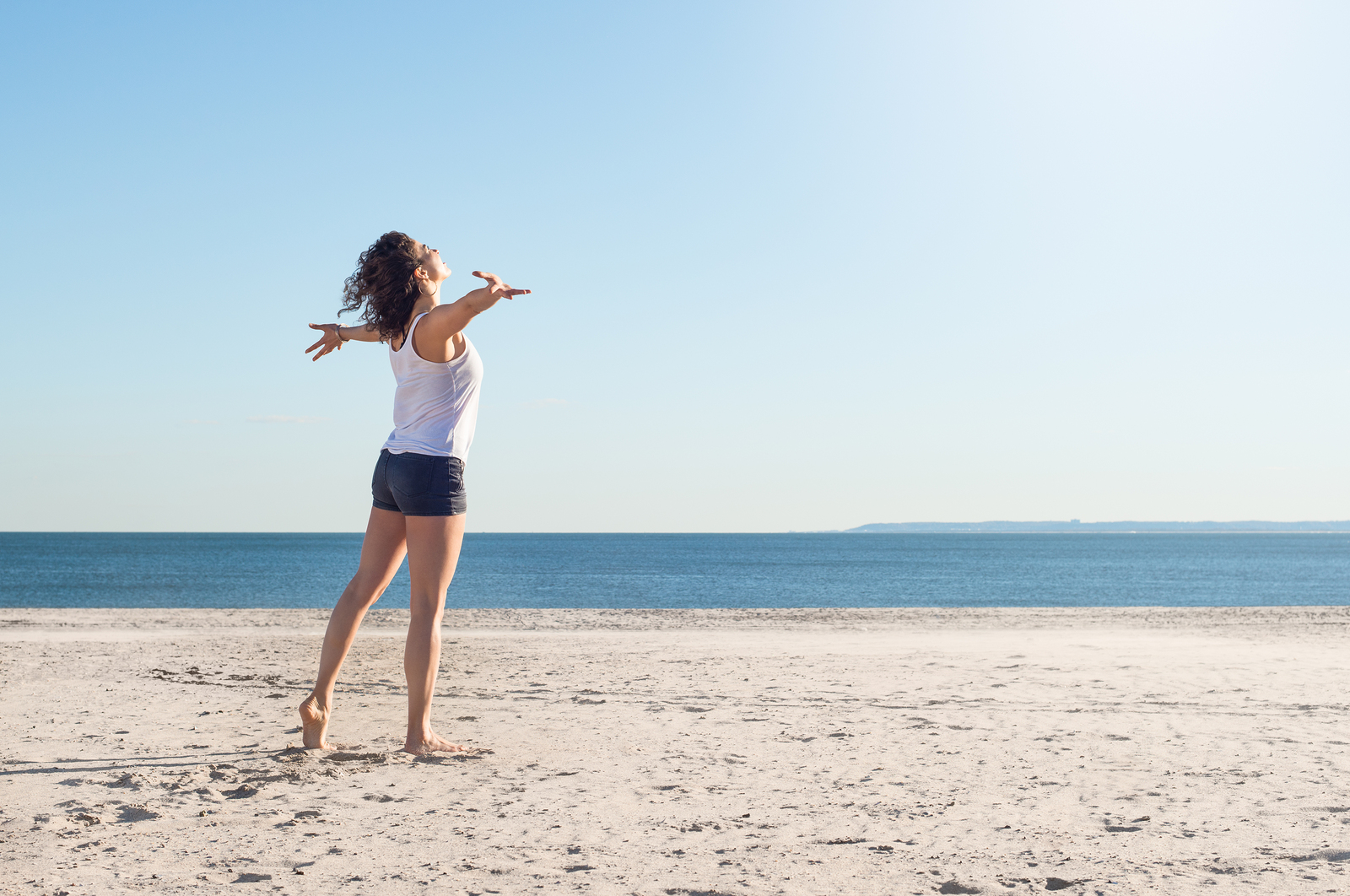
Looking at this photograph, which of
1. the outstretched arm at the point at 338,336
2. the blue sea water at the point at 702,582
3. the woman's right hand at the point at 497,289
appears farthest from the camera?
the blue sea water at the point at 702,582

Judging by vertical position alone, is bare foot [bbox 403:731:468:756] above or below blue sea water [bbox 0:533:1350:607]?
above

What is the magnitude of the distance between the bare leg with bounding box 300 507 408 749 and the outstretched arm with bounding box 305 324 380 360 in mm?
740

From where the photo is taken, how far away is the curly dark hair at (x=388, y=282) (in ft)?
12.1

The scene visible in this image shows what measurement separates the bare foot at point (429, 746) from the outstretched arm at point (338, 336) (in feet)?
5.24

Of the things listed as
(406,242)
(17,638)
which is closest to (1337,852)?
(406,242)

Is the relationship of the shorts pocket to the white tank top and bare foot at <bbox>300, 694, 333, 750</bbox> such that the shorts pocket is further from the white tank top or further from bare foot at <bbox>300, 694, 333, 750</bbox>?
bare foot at <bbox>300, 694, 333, 750</bbox>

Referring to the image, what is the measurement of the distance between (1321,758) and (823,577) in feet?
184

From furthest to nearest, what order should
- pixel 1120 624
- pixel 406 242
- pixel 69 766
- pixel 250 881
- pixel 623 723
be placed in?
pixel 1120 624 < pixel 623 723 < pixel 406 242 < pixel 69 766 < pixel 250 881

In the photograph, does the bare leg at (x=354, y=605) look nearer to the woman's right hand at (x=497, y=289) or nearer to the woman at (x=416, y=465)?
the woman at (x=416, y=465)

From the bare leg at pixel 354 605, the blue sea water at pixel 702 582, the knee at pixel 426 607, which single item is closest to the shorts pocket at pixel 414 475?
the bare leg at pixel 354 605

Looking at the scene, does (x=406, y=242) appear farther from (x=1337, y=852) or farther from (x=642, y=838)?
(x=1337, y=852)

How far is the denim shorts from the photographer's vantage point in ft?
11.6

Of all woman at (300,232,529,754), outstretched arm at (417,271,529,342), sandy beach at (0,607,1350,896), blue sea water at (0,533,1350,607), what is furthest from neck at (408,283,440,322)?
blue sea water at (0,533,1350,607)

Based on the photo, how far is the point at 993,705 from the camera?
5.05m
